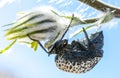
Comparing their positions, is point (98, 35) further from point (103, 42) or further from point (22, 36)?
point (22, 36)

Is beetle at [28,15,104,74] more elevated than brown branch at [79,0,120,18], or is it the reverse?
brown branch at [79,0,120,18]

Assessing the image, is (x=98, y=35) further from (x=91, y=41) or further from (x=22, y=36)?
(x=22, y=36)

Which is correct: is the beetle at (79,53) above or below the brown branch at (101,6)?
below

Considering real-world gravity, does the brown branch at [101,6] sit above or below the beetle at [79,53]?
above

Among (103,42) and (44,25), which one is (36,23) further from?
(103,42)

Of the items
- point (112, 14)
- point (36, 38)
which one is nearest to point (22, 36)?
point (36, 38)

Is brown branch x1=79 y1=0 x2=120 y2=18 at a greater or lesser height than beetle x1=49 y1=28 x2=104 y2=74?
greater

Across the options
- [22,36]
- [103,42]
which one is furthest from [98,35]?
[22,36]
